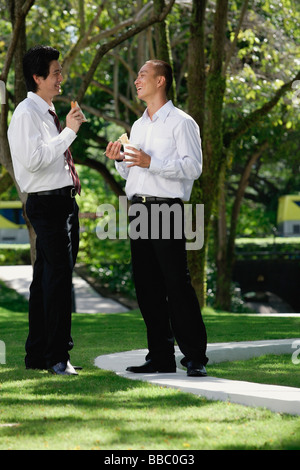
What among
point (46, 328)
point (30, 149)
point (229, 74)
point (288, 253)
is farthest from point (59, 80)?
point (288, 253)

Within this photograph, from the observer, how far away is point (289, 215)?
3222 cm

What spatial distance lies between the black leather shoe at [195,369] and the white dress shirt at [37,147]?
1.52 meters

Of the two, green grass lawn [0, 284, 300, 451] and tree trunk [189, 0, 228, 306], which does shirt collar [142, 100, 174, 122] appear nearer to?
green grass lawn [0, 284, 300, 451]

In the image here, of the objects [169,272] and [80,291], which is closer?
[169,272]

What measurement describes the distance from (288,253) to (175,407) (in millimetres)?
27407

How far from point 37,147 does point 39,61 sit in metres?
0.66

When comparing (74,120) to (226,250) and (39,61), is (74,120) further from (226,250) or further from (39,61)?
(226,250)

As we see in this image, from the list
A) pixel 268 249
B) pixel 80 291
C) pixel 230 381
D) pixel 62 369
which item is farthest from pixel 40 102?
pixel 268 249

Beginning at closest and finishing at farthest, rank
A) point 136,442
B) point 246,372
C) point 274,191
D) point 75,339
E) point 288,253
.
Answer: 1. point 136,442
2. point 246,372
3. point 75,339
4. point 288,253
5. point 274,191

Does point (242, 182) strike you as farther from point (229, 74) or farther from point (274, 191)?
point (274, 191)

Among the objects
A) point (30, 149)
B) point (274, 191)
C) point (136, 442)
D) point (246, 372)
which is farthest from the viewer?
point (274, 191)

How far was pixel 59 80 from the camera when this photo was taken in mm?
6336

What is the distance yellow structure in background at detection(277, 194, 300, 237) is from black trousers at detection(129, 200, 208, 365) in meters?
26.1

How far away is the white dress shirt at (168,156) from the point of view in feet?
19.6
